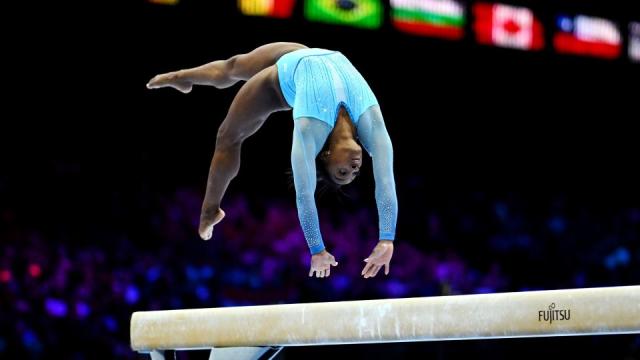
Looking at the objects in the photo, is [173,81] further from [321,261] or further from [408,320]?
[408,320]

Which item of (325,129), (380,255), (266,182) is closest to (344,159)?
(325,129)

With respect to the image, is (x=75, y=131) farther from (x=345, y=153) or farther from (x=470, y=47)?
(x=345, y=153)

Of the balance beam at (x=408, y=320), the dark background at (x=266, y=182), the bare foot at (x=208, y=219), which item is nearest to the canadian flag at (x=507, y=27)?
the dark background at (x=266, y=182)

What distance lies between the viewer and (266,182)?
9.63 meters

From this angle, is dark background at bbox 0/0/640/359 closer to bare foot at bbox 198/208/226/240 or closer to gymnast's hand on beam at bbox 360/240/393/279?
bare foot at bbox 198/208/226/240

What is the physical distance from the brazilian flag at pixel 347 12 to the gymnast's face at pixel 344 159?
3.93 meters

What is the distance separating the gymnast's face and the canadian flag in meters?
4.97

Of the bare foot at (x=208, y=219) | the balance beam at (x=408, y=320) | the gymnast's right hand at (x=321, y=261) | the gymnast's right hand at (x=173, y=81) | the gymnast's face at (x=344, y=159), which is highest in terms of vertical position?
the gymnast's right hand at (x=173, y=81)

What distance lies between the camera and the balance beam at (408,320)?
12.3 ft

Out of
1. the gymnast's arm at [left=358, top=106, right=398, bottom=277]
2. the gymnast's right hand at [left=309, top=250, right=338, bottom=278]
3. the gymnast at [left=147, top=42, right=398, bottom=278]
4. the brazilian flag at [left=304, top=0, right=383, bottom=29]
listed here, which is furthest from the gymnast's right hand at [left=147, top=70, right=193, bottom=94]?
the brazilian flag at [left=304, top=0, right=383, bottom=29]

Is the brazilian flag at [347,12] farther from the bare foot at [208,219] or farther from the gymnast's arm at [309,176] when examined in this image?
the gymnast's arm at [309,176]

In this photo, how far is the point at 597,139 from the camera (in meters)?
10.8

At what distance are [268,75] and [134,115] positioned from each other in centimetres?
453

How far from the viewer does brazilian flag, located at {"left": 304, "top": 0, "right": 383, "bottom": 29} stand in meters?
7.90
